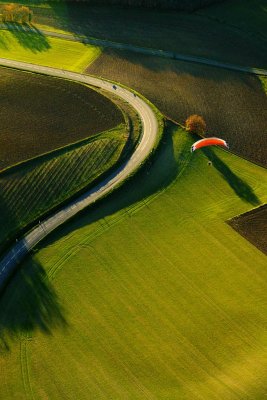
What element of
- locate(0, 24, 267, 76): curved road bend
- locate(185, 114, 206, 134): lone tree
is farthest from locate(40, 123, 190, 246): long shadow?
locate(0, 24, 267, 76): curved road bend

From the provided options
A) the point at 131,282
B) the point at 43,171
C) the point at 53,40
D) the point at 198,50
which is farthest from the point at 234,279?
the point at 53,40

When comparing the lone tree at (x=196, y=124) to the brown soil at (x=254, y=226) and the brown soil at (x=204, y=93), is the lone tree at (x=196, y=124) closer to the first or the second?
the brown soil at (x=204, y=93)

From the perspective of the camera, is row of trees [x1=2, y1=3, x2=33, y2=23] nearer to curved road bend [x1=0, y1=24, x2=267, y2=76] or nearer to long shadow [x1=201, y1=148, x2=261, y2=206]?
curved road bend [x1=0, y1=24, x2=267, y2=76]

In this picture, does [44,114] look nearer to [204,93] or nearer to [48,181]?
[48,181]

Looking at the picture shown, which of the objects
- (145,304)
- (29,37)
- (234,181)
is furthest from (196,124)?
(29,37)

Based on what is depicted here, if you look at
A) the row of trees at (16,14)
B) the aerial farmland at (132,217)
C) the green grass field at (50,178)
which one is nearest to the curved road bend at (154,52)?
the aerial farmland at (132,217)
